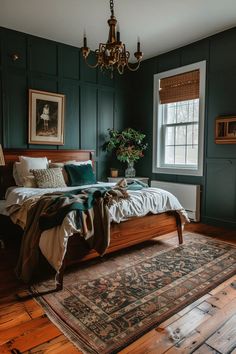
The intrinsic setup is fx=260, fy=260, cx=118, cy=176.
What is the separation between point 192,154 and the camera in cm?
473

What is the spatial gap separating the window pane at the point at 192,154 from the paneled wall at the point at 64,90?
5.32 feet

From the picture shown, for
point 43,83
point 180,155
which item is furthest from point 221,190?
point 43,83

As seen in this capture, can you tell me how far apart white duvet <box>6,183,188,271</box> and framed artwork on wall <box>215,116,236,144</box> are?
1462 millimetres

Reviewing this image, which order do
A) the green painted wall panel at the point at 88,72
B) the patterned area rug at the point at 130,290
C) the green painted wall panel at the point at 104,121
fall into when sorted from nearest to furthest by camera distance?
the patterned area rug at the point at 130,290 → the green painted wall panel at the point at 88,72 → the green painted wall panel at the point at 104,121

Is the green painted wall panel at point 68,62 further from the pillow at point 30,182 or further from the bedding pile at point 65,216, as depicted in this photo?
the bedding pile at point 65,216

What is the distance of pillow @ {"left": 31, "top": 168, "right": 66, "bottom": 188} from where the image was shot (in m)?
3.65

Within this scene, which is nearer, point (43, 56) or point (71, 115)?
point (43, 56)

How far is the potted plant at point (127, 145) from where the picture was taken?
5105mm

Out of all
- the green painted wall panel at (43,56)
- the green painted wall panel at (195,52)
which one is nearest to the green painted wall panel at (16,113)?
the green painted wall panel at (43,56)

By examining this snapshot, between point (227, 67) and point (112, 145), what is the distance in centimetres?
240

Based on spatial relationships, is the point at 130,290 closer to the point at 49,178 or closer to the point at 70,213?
the point at 70,213

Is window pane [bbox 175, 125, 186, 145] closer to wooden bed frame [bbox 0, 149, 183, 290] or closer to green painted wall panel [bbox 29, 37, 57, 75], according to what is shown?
wooden bed frame [bbox 0, 149, 183, 290]

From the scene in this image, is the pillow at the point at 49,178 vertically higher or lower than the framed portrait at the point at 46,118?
lower

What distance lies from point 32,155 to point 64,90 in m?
1.35
